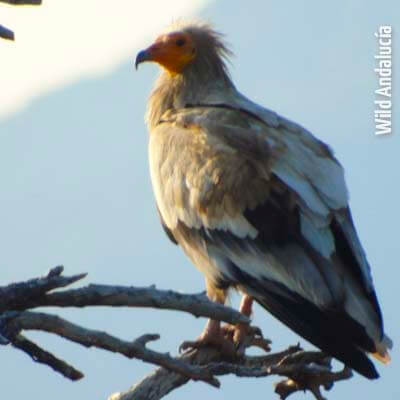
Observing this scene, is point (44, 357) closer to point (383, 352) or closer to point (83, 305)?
point (83, 305)

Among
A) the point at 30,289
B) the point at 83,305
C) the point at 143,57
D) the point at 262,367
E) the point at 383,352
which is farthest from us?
the point at 143,57

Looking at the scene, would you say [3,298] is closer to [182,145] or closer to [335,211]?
[335,211]

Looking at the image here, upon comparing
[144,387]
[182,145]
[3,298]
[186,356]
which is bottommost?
[186,356]

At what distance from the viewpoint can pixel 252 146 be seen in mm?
7469

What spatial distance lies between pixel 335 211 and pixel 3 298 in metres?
3.01

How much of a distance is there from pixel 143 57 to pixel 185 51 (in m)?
0.41

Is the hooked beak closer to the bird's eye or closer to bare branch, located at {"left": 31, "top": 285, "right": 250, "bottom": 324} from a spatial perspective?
the bird's eye

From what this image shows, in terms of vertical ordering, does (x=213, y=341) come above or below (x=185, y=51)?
below

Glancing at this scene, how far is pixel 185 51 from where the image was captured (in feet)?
30.1

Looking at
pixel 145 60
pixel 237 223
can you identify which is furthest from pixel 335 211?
pixel 145 60

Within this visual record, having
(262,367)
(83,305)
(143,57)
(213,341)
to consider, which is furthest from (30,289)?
(143,57)

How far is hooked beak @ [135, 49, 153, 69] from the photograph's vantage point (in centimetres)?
882

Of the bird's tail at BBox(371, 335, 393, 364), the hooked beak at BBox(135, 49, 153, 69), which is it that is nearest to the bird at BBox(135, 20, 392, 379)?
the bird's tail at BBox(371, 335, 393, 364)

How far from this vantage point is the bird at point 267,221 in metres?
6.62
